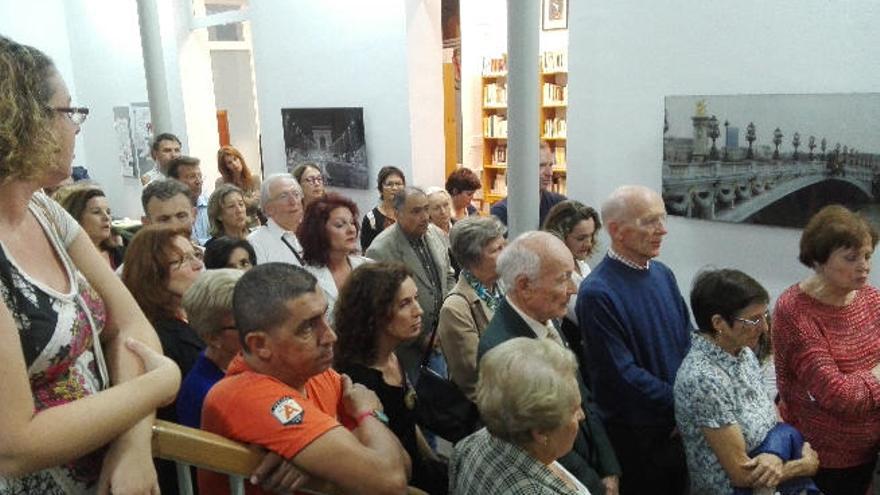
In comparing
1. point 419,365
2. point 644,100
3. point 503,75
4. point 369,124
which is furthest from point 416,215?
point 503,75

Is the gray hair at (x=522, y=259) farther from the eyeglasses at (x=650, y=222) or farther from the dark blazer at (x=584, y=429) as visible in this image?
the eyeglasses at (x=650, y=222)

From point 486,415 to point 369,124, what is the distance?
6027 millimetres

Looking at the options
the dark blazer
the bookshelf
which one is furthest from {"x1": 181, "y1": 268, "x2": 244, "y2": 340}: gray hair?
the bookshelf

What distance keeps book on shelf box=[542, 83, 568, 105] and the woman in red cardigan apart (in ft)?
20.3

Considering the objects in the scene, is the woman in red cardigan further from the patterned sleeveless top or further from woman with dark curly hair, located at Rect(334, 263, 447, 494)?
the patterned sleeveless top

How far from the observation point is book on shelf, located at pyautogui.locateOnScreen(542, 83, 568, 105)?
8.55 m

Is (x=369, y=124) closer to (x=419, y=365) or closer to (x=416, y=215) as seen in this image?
(x=416, y=215)

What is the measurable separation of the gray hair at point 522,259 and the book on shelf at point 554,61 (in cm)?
638

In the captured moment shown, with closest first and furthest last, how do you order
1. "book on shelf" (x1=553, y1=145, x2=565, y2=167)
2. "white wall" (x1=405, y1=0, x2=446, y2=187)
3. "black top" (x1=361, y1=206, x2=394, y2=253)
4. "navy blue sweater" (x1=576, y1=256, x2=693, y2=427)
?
"navy blue sweater" (x1=576, y1=256, x2=693, y2=427)
"black top" (x1=361, y1=206, x2=394, y2=253)
"white wall" (x1=405, y1=0, x2=446, y2=187)
"book on shelf" (x1=553, y1=145, x2=565, y2=167)

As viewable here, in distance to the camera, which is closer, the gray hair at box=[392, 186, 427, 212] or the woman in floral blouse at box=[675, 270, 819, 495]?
the woman in floral blouse at box=[675, 270, 819, 495]

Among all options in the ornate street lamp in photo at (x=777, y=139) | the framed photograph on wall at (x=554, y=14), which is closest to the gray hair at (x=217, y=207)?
the ornate street lamp in photo at (x=777, y=139)

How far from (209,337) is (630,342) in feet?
5.33

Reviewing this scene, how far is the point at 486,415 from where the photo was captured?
164cm

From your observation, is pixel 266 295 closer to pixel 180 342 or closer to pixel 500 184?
pixel 180 342
